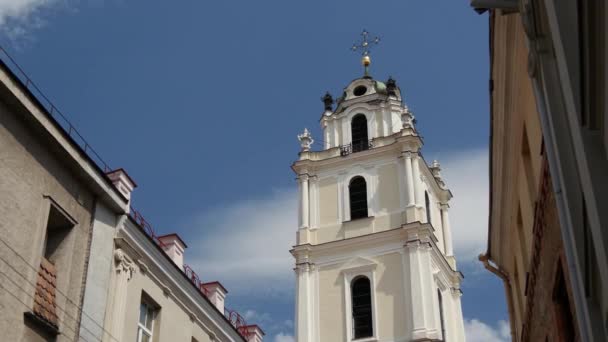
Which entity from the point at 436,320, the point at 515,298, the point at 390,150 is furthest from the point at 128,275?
the point at 390,150

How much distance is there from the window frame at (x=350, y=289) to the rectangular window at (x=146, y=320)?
21.0 m

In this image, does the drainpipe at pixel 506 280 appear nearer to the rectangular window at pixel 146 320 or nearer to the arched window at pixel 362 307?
the rectangular window at pixel 146 320

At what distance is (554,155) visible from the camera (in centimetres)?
818

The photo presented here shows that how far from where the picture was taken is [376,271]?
40469 mm

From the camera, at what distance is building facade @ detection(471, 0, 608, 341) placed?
5.98m

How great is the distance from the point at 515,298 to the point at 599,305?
1074 cm

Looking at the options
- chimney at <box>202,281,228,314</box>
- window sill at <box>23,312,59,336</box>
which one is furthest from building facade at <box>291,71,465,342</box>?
window sill at <box>23,312,59,336</box>

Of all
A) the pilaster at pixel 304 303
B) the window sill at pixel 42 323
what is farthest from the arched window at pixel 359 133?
the window sill at pixel 42 323

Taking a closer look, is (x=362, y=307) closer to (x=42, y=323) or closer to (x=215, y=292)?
(x=215, y=292)

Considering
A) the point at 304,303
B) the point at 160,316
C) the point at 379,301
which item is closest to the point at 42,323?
the point at 160,316

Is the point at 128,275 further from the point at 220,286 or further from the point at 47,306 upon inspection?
the point at 220,286

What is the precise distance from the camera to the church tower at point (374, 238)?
3931cm

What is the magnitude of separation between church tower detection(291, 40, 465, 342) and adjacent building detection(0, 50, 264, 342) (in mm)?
20118

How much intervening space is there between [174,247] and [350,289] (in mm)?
20953
